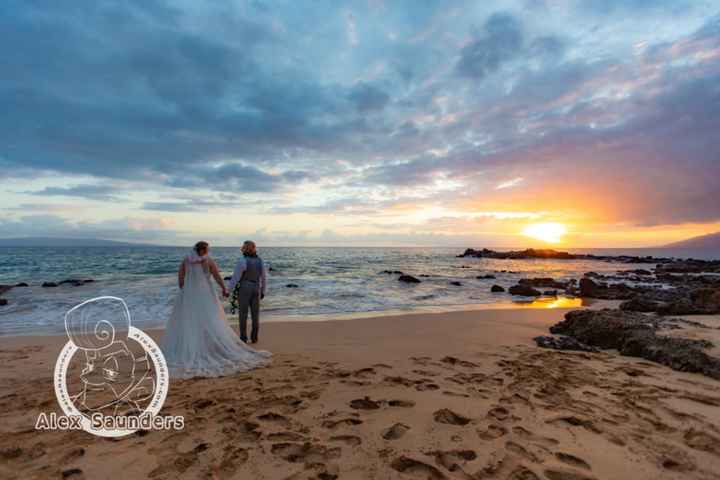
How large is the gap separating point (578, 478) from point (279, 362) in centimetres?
480

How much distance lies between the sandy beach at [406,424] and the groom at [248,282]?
5.62 feet

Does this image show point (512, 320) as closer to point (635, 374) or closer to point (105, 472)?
point (635, 374)

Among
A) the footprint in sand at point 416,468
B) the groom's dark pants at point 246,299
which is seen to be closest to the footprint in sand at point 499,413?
the footprint in sand at point 416,468

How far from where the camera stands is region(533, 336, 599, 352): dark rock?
7305 millimetres

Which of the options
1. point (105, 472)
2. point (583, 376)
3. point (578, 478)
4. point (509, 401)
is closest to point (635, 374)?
point (583, 376)

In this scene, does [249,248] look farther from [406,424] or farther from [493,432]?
[493,432]

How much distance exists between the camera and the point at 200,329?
6176 millimetres

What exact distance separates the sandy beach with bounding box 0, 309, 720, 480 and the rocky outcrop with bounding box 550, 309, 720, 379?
0.39 metres

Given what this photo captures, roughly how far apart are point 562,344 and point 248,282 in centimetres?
695

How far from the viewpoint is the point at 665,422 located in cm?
390

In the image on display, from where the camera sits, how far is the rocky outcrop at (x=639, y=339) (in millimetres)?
5727

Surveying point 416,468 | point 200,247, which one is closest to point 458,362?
point 416,468

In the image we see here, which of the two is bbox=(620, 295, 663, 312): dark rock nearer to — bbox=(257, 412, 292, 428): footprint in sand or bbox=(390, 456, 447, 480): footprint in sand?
bbox=(390, 456, 447, 480): footprint in sand

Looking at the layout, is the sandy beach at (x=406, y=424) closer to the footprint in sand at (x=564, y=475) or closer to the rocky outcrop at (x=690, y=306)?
Result: the footprint in sand at (x=564, y=475)
